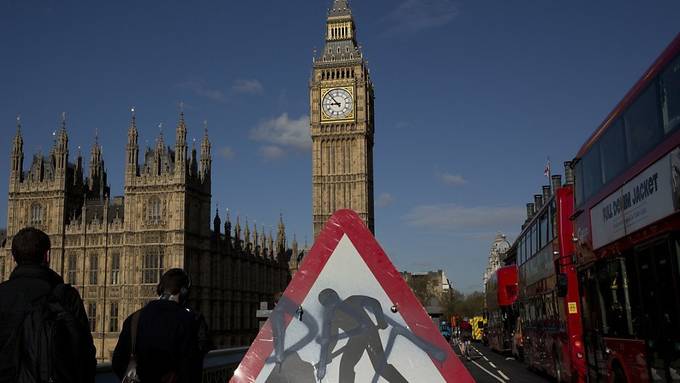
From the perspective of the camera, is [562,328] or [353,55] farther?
[353,55]

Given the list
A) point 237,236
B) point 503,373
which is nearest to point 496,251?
point 237,236

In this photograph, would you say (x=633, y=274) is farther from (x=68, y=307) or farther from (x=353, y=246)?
(x=68, y=307)

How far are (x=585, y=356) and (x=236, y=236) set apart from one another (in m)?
57.6

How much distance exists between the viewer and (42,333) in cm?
358

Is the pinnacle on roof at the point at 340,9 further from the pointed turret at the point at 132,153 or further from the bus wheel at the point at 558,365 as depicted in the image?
the bus wheel at the point at 558,365

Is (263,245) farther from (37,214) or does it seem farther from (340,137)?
(37,214)

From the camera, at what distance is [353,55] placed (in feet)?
301

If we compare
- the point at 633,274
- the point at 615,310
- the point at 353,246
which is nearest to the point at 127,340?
the point at 353,246

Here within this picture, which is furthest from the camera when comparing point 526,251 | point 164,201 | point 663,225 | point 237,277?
point 237,277

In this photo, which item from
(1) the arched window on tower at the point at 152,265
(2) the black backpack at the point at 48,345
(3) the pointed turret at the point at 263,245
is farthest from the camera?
(3) the pointed turret at the point at 263,245

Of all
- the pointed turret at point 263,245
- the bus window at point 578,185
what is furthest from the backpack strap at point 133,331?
the pointed turret at point 263,245

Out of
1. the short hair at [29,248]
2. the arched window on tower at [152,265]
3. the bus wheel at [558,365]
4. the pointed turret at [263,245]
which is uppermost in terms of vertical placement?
the pointed turret at [263,245]

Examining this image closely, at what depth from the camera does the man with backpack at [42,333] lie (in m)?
3.58

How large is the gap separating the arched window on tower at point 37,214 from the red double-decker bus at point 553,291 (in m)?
47.2
